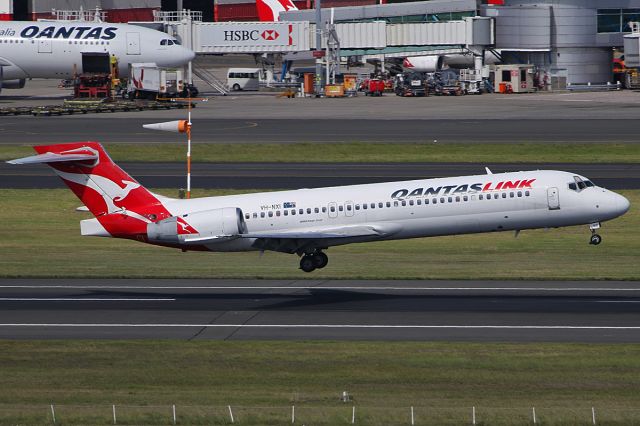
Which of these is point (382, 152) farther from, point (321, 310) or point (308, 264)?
point (321, 310)

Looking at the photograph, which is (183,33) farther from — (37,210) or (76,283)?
(76,283)

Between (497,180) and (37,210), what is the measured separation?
30.4 metres

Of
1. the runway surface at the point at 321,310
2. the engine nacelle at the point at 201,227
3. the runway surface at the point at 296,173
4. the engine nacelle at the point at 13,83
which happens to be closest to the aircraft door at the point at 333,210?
the runway surface at the point at 321,310

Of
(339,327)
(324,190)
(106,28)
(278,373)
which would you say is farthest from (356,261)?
(106,28)

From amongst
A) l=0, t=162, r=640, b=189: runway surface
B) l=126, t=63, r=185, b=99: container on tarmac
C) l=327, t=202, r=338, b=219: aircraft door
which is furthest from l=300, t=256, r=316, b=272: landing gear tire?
l=126, t=63, r=185, b=99: container on tarmac

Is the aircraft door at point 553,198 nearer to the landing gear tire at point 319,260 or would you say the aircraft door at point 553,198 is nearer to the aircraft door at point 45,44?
the landing gear tire at point 319,260

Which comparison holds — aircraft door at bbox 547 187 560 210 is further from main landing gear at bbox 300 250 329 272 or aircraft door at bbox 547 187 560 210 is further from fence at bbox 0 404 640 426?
fence at bbox 0 404 640 426

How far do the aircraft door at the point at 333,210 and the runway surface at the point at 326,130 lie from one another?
139ft

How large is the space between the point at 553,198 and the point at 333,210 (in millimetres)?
8589

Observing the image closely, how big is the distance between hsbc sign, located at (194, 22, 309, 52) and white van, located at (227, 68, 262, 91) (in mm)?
14817

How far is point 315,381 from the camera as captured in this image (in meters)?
31.8

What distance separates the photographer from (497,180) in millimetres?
45188

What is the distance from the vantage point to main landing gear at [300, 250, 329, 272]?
46.6 metres

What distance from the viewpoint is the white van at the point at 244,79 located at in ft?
502
